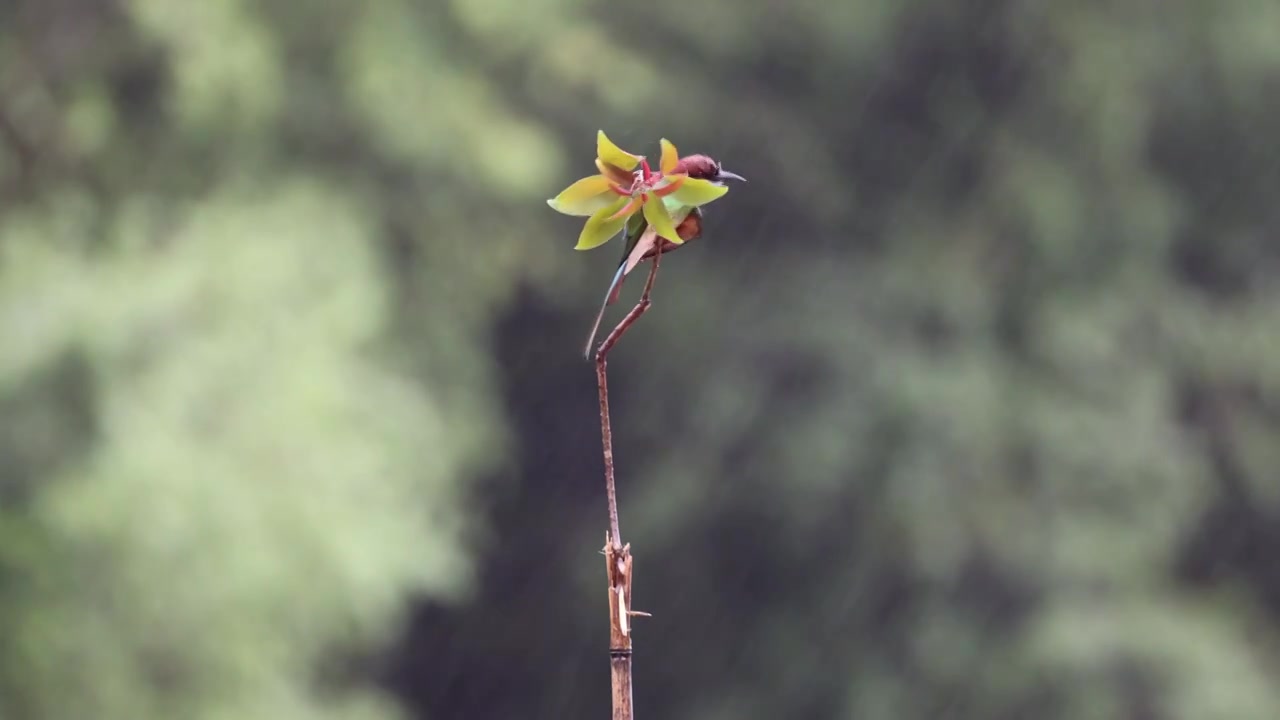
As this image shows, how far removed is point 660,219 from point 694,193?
12mm

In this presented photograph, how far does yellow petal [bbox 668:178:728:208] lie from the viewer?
364mm

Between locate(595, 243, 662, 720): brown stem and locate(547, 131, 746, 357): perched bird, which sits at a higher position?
locate(547, 131, 746, 357): perched bird

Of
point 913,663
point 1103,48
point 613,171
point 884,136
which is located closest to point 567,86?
point 884,136

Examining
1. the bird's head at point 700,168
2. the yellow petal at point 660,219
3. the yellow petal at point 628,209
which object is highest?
the bird's head at point 700,168

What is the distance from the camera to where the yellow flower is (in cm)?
37

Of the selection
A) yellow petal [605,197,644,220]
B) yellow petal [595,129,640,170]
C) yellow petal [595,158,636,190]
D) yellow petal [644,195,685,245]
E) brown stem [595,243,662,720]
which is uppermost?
yellow petal [595,158,636,190]

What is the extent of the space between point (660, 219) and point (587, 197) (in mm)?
22

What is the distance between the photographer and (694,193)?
14.5 inches

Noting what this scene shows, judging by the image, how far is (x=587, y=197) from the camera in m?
0.37

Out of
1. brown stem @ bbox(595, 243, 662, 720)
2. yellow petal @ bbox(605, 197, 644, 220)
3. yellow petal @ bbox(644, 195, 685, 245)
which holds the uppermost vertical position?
Answer: yellow petal @ bbox(605, 197, 644, 220)

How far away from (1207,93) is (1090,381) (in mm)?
1246

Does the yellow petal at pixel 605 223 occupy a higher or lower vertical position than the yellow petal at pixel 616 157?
lower

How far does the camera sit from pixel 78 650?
9.74 feet

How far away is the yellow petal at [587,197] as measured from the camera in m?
0.37
